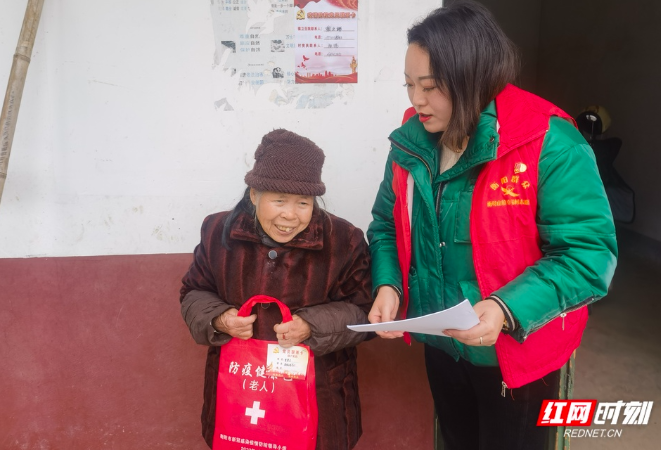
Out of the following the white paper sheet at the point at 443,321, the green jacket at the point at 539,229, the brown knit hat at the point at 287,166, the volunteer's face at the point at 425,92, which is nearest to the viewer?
the white paper sheet at the point at 443,321

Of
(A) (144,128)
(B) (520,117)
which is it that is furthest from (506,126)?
(A) (144,128)

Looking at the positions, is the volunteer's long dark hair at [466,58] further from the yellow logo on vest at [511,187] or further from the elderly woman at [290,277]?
the elderly woman at [290,277]

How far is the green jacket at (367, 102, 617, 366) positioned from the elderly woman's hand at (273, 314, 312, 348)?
0.26 meters

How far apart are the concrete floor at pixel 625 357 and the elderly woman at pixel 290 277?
1.77 meters

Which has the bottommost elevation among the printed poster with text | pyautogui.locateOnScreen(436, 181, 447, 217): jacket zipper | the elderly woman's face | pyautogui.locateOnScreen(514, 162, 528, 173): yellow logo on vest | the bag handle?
the bag handle

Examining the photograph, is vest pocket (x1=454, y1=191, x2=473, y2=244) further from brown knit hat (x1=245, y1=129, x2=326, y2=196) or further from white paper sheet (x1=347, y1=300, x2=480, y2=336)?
brown knit hat (x1=245, y1=129, x2=326, y2=196)

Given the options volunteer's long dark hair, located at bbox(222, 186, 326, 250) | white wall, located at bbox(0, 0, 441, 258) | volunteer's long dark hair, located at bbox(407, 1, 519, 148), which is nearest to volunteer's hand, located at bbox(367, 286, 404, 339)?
volunteer's long dark hair, located at bbox(222, 186, 326, 250)

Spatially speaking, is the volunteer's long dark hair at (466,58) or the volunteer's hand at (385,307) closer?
the volunteer's long dark hair at (466,58)

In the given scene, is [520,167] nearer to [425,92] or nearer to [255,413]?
[425,92]

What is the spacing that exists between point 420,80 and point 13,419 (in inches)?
90.8

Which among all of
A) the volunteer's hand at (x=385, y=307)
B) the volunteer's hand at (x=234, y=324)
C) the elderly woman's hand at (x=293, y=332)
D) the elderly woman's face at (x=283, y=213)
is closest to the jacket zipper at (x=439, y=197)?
the volunteer's hand at (x=385, y=307)

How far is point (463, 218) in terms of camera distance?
140 cm

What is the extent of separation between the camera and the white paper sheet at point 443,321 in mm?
1136

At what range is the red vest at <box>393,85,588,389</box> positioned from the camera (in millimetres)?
1299
